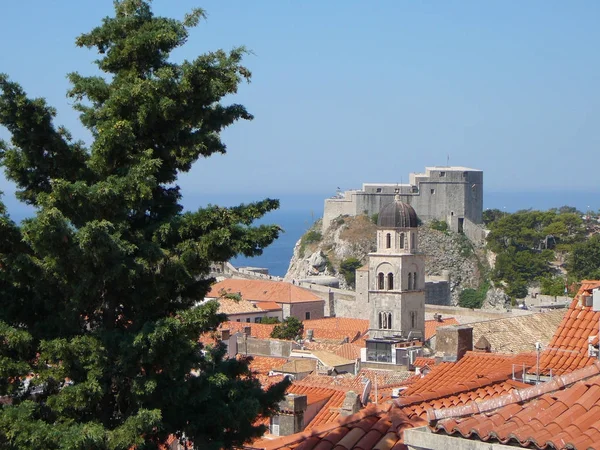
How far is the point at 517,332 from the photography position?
38.1 metres

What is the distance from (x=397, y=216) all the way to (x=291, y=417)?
41409 millimetres

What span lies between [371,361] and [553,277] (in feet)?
203

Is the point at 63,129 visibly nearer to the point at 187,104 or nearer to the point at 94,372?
the point at 187,104

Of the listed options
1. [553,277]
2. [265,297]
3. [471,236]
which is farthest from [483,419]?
[471,236]

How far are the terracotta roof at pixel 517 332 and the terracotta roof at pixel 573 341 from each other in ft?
78.6

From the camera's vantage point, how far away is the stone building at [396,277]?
5609 cm

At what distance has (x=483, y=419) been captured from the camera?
6.28m

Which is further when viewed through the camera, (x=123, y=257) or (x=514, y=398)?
(x=123, y=257)

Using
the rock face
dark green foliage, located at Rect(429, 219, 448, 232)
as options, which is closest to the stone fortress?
dark green foliage, located at Rect(429, 219, 448, 232)

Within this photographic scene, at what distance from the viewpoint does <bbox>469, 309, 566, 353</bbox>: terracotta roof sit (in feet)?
118

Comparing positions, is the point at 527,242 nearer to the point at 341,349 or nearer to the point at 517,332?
the point at 341,349

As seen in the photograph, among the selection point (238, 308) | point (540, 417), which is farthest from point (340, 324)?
point (540, 417)

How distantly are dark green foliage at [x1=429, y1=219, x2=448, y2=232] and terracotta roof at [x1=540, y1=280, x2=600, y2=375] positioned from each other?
88.6m

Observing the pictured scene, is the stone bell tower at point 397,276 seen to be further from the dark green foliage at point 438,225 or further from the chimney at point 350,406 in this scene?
the chimney at point 350,406
